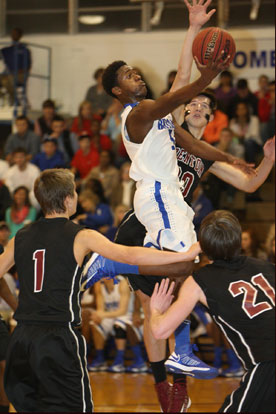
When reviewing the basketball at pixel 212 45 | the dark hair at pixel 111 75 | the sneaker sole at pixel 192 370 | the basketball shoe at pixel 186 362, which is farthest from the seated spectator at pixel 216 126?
the sneaker sole at pixel 192 370

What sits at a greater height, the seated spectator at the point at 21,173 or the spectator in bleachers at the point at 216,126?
the spectator in bleachers at the point at 216,126

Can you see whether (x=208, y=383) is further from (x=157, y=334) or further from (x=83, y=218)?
(x=157, y=334)

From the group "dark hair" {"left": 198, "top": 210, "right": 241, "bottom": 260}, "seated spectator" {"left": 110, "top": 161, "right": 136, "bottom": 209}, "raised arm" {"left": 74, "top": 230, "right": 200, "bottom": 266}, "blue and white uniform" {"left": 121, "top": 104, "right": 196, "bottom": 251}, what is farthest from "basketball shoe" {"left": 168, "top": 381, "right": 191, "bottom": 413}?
"seated spectator" {"left": 110, "top": 161, "right": 136, "bottom": 209}

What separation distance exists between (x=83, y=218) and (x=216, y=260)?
6.21 m

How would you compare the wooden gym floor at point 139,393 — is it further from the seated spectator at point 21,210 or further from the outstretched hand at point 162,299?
the outstretched hand at point 162,299

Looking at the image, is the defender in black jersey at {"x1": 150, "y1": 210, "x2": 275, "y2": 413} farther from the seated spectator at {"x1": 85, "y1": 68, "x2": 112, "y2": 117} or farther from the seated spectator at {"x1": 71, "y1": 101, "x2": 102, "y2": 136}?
the seated spectator at {"x1": 85, "y1": 68, "x2": 112, "y2": 117}

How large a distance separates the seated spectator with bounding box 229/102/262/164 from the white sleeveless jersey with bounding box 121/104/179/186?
6.66 m

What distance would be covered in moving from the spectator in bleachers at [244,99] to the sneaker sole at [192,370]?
25.8 feet

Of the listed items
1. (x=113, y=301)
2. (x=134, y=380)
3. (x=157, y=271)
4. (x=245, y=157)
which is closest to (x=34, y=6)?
(x=245, y=157)

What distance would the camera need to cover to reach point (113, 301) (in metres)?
9.38

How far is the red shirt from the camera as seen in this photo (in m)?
11.7

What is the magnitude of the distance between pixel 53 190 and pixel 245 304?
1345mm

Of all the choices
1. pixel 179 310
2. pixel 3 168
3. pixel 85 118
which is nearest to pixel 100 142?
pixel 85 118

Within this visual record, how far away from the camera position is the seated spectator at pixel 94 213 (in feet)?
33.2
